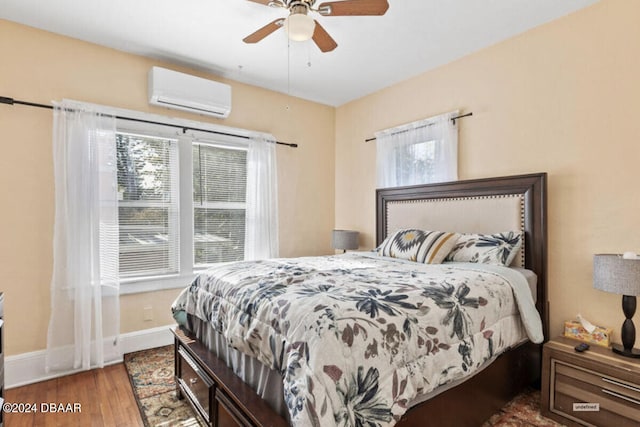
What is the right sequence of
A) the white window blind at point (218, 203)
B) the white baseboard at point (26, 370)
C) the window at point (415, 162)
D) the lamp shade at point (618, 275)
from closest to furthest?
the lamp shade at point (618, 275)
the white baseboard at point (26, 370)
the window at point (415, 162)
the white window blind at point (218, 203)

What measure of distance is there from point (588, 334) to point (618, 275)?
1.70ft

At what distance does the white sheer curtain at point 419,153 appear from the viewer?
10.4 feet

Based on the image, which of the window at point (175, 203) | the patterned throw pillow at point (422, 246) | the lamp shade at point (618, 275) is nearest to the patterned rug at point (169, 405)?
the window at point (175, 203)

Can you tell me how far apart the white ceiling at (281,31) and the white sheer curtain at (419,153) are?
594mm

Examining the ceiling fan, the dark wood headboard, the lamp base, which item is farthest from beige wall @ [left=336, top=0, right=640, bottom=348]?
the ceiling fan

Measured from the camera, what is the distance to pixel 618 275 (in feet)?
6.31

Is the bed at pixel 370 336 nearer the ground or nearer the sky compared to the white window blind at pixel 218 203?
nearer the ground

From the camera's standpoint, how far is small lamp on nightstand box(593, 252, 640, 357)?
188cm

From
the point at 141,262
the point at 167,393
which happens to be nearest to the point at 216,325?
the point at 167,393

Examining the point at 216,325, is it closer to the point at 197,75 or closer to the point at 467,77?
the point at 197,75

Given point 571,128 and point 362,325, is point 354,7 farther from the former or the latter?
point 571,128

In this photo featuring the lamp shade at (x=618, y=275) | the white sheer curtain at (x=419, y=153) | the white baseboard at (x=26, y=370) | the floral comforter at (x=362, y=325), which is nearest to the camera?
the floral comforter at (x=362, y=325)

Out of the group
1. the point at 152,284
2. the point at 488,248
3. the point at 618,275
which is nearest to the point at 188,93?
the point at 152,284

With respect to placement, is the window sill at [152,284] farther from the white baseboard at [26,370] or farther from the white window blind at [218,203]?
the white baseboard at [26,370]
